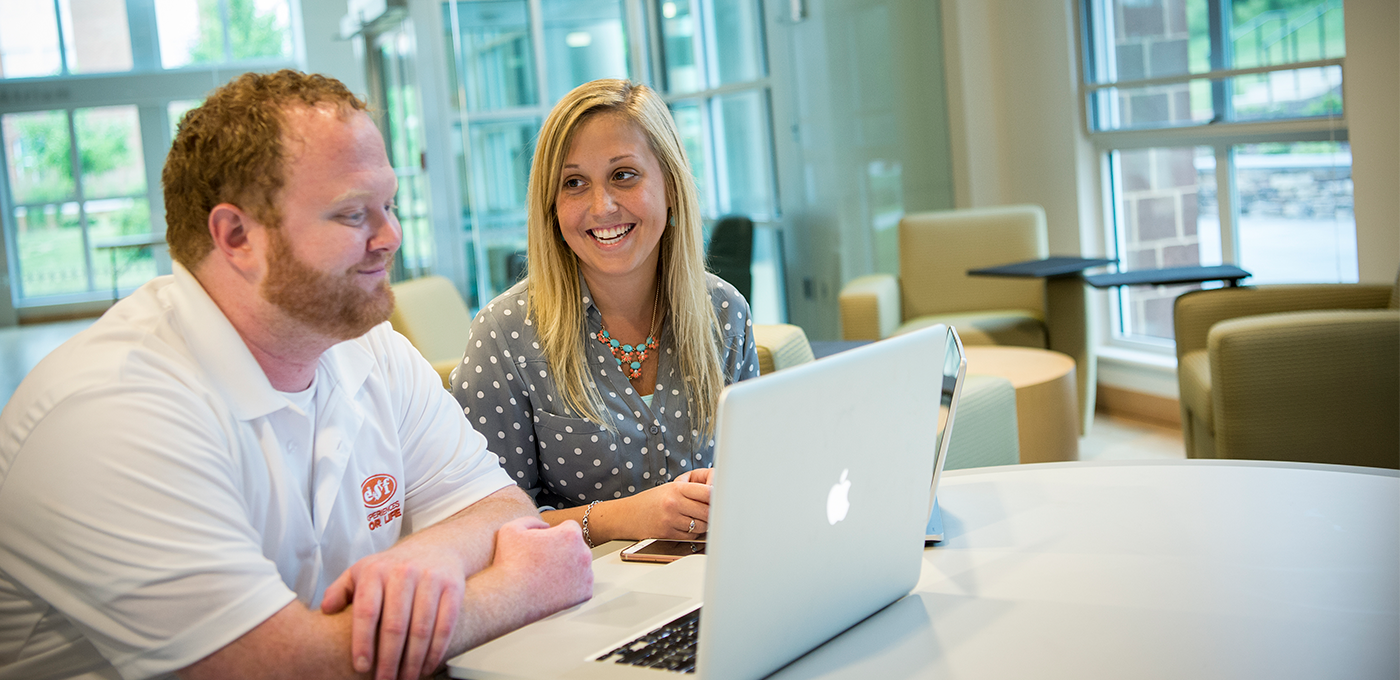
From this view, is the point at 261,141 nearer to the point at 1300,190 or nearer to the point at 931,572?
the point at 931,572

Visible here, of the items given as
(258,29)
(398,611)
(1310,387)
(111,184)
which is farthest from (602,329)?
(258,29)

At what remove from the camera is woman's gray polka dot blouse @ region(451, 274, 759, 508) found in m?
1.61

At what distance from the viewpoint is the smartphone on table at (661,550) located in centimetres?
122

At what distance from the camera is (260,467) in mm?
1052

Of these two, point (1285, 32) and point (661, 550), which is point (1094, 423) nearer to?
point (1285, 32)

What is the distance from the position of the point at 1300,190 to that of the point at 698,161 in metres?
2.84

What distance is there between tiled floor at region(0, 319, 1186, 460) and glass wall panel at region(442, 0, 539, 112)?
1989mm

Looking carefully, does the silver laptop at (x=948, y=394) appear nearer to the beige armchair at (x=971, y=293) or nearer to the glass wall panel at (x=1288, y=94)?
the beige armchair at (x=971, y=293)

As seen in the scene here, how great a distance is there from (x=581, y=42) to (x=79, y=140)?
8.12 ft

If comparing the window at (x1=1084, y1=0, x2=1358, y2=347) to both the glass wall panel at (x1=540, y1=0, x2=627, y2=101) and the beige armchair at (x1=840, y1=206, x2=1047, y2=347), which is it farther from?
the glass wall panel at (x1=540, y1=0, x2=627, y2=101)

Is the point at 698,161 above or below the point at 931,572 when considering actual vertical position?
above

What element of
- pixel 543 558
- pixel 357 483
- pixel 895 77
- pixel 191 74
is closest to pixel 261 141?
pixel 357 483

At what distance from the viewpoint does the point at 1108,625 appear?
0.95m

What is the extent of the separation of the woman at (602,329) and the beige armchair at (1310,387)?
1.62 meters
